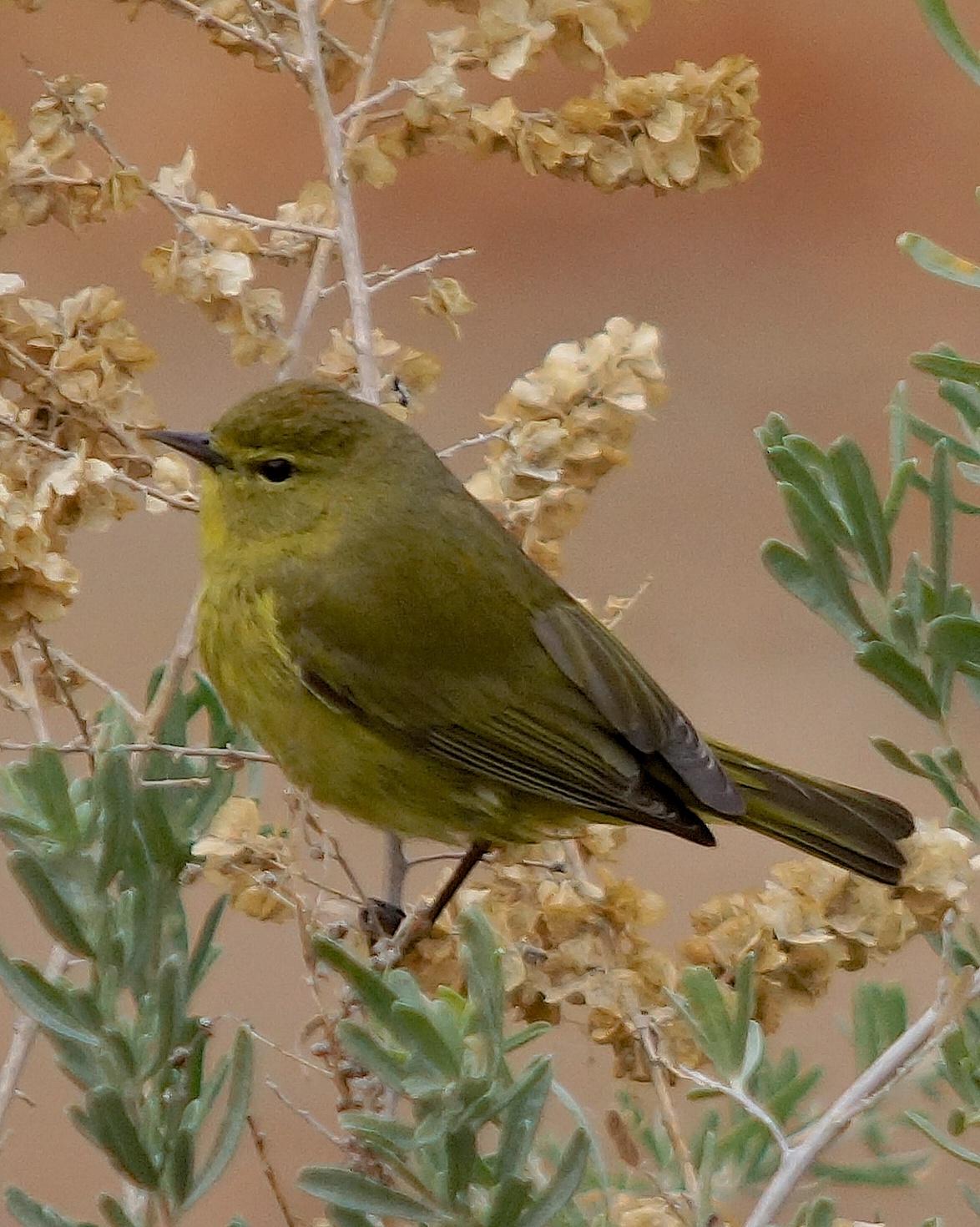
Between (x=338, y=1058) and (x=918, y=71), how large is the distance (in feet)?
21.1

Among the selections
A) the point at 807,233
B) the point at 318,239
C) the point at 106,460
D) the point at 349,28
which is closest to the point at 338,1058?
the point at 106,460

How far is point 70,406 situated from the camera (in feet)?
5.34

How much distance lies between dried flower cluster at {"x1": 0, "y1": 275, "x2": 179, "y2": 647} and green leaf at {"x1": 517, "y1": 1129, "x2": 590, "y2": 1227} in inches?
23.7

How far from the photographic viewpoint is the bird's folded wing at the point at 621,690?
2176mm

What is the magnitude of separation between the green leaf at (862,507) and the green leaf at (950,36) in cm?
30

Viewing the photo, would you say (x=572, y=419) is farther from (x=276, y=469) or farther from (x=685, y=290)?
(x=685, y=290)

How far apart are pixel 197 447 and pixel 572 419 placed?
2.18 feet

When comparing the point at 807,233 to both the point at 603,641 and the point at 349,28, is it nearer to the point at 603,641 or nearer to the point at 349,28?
A: the point at 349,28

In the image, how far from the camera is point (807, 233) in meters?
7.13

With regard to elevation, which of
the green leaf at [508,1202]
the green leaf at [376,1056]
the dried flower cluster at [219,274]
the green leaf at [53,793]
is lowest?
the green leaf at [508,1202]

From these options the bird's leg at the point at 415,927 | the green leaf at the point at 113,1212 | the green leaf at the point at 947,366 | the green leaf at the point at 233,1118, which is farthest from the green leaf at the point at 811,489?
the green leaf at the point at 113,1212

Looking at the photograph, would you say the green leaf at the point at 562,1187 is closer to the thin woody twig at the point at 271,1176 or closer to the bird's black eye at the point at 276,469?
the thin woody twig at the point at 271,1176

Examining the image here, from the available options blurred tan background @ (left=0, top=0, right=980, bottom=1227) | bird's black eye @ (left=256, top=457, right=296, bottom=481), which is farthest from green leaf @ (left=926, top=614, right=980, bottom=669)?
blurred tan background @ (left=0, top=0, right=980, bottom=1227)

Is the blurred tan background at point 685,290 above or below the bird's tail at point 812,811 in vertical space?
above
